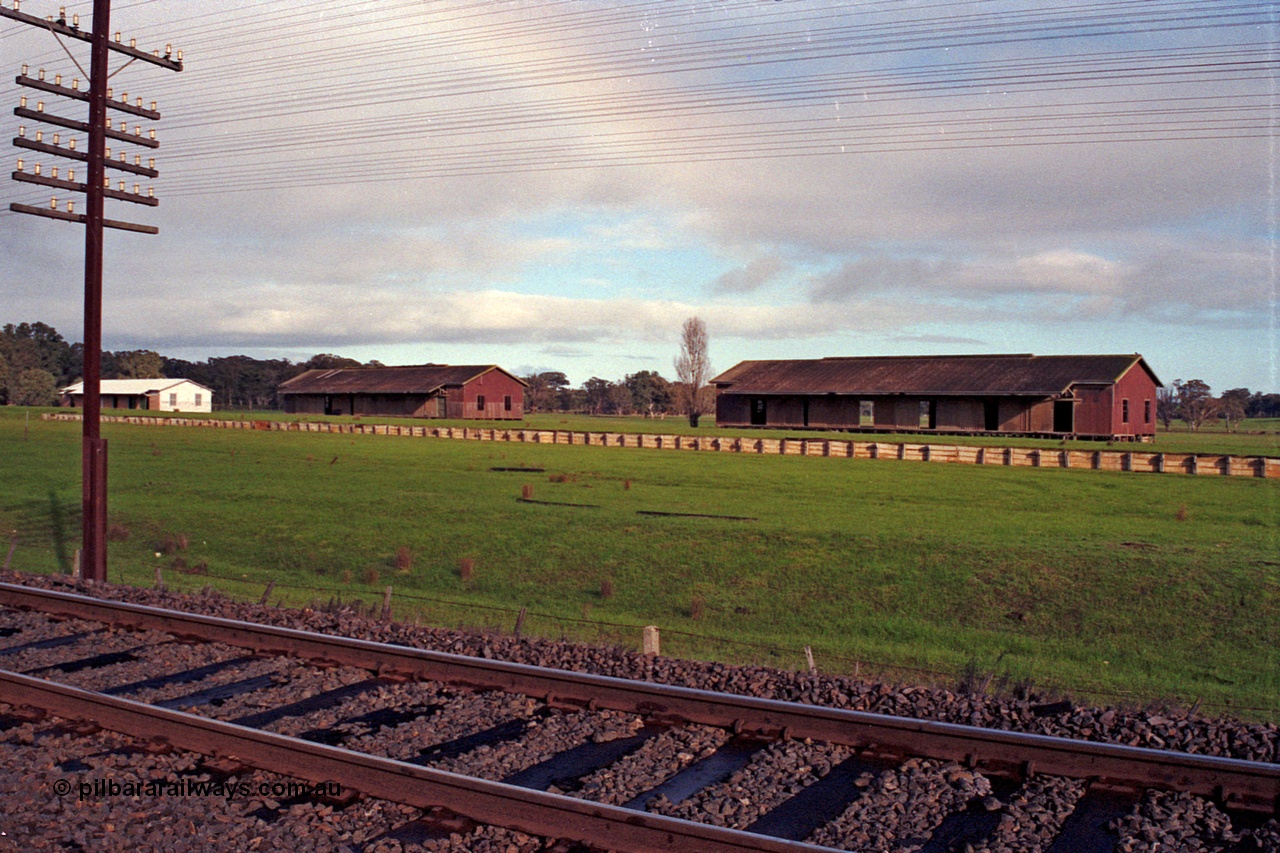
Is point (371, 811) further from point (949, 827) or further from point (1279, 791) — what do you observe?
point (1279, 791)

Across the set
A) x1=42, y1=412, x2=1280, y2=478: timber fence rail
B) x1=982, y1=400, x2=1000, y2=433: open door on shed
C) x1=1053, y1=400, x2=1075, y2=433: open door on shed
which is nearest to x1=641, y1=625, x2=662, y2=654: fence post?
x1=42, y1=412, x2=1280, y2=478: timber fence rail

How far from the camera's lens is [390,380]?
99.4 meters

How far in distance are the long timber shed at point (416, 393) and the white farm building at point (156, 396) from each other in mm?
27318

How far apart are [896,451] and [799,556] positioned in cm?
2586

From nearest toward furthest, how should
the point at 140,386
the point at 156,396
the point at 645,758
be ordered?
the point at 645,758 < the point at 156,396 < the point at 140,386

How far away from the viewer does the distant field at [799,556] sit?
55.9 ft

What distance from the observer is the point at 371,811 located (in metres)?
6.92

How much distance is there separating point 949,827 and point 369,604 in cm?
1373

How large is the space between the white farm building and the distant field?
93.6 metres

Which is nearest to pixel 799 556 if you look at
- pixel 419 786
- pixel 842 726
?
pixel 842 726

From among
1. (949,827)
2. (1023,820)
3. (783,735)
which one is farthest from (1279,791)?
(783,735)

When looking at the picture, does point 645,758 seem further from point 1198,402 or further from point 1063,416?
point 1198,402

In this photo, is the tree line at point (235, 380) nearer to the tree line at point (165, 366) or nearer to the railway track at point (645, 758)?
the tree line at point (165, 366)

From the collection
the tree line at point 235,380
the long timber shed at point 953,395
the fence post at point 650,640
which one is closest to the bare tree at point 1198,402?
the tree line at point 235,380
